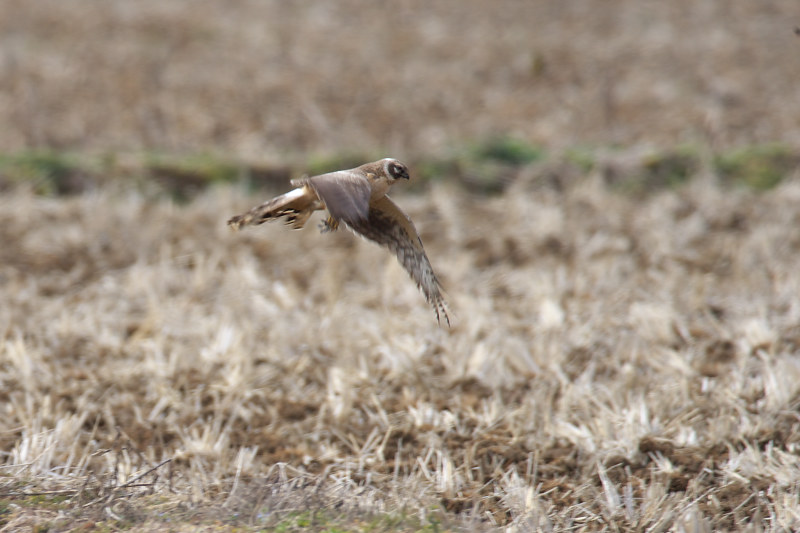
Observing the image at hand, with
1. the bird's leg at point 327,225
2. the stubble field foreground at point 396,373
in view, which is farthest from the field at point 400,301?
the bird's leg at point 327,225

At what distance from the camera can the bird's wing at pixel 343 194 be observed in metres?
2.56

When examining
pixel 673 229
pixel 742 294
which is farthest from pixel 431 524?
pixel 673 229

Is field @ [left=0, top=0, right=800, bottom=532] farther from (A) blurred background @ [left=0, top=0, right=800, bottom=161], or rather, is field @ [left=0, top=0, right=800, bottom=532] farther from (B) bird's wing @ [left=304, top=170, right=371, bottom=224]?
(B) bird's wing @ [left=304, top=170, right=371, bottom=224]

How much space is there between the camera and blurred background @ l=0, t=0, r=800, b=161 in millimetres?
9227

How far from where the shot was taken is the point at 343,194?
2.63 meters

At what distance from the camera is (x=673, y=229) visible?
6586 millimetres

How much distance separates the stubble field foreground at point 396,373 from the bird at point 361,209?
34.7 inches

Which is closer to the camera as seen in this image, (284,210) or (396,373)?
(284,210)

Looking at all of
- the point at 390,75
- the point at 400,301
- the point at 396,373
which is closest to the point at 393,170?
the point at 396,373

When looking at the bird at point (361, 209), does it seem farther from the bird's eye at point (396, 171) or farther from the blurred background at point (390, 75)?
the blurred background at point (390, 75)

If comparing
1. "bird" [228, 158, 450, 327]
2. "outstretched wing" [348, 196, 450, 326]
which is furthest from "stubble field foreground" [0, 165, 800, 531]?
"bird" [228, 158, 450, 327]

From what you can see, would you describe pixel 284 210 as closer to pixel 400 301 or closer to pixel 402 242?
pixel 402 242

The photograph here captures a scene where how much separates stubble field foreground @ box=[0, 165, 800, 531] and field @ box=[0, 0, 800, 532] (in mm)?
19

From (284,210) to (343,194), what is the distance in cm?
45
